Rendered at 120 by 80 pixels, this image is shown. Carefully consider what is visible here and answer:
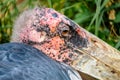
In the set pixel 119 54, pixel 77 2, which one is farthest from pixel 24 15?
pixel 77 2

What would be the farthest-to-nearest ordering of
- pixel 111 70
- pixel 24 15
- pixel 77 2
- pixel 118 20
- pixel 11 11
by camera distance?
1. pixel 11 11
2. pixel 77 2
3. pixel 118 20
4. pixel 24 15
5. pixel 111 70

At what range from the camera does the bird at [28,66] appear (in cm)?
179

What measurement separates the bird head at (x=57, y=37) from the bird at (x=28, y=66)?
7 cm

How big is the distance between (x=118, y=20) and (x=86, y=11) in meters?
0.20

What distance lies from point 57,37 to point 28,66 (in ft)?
1.11

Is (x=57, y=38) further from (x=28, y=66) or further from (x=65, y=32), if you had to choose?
(x=28, y=66)

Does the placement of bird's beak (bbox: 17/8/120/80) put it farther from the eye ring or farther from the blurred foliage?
the blurred foliage

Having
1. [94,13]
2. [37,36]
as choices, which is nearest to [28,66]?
[37,36]

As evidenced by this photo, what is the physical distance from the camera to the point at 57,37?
2174 millimetres

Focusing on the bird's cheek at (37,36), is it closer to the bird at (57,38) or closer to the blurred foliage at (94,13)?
the bird at (57,38)

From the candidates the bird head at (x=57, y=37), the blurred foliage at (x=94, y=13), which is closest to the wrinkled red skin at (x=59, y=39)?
the bird head at (x=57, y=37)

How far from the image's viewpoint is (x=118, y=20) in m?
2.60

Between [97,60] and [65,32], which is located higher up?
[65,32]

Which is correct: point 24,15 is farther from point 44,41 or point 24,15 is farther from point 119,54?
point 119,54
